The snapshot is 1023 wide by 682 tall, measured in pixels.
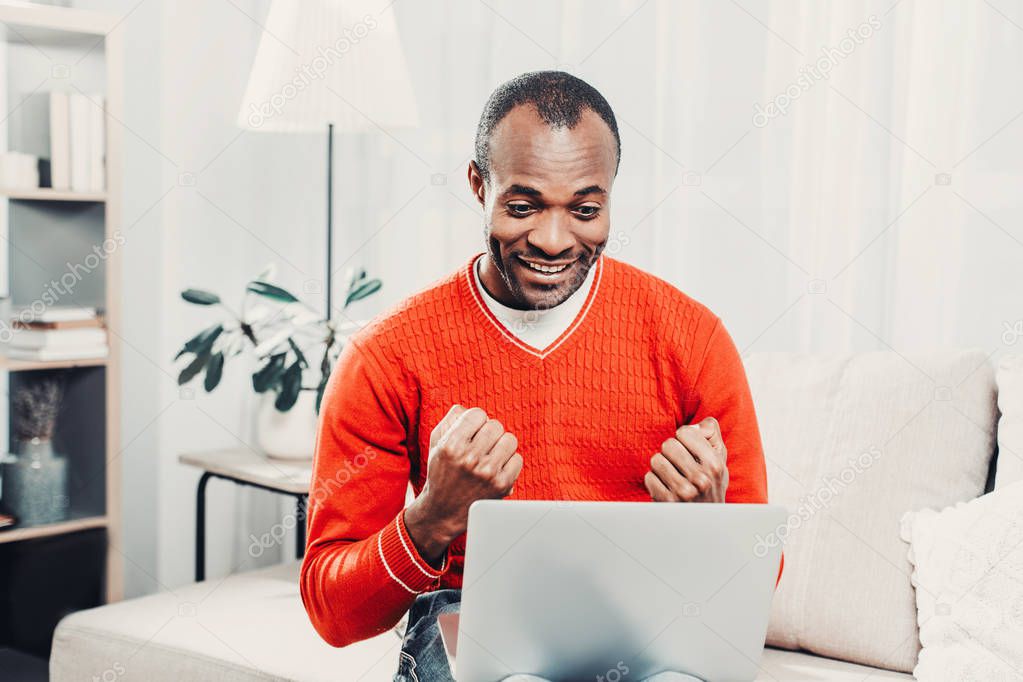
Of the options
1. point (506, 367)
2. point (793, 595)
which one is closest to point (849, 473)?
point (793, 595)

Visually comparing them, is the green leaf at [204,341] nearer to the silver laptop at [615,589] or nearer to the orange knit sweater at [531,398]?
the orange knit sweater at [531,398]

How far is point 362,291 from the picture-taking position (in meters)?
2.32

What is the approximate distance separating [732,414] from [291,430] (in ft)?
4.17

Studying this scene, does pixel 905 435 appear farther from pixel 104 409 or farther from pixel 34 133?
pixel 34 133

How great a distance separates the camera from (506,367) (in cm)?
133

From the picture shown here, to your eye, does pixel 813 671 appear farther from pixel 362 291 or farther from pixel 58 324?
pixel 58 324

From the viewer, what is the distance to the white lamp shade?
226 centimetres

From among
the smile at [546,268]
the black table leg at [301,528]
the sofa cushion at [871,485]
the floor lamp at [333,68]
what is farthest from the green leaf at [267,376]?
the smile at [546,268]

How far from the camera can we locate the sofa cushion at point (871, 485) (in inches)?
61.6

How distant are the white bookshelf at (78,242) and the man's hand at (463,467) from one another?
1544 millimetres
